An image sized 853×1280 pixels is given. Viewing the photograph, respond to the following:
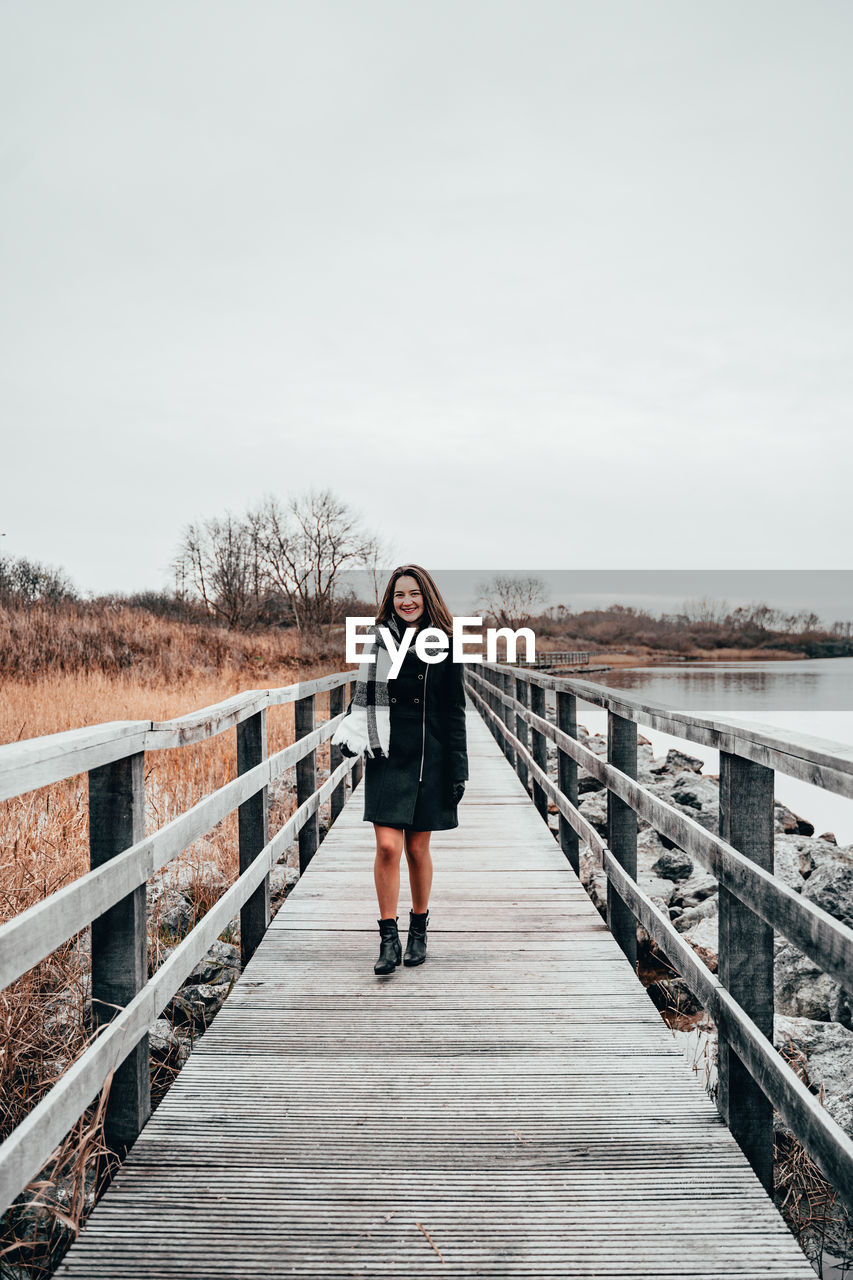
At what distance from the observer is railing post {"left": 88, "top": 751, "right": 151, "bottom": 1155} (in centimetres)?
210

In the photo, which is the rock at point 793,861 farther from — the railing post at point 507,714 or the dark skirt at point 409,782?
the dark skirt at point 409,782

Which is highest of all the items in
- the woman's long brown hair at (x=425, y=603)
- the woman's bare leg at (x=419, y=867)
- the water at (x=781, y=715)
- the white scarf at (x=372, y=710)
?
the woman's long brown hair at (x=425, y=603)

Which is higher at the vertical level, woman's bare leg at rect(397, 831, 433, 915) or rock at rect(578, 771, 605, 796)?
woman's bare leg at rect(397, 831, 433, 915)

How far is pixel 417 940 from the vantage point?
3654 mm

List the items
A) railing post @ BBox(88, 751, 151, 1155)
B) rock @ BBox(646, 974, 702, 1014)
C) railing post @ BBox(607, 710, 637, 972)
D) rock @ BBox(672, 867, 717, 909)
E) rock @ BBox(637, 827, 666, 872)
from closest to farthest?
railing post @ BBox(88, 751, 151, 1155)
railing post @ BBox(607, 710, 637, 972)
rock @ BBox(646, 974, 702, 1014)
rock @ BBox(672, 867, 717, 909)
rock @ BBox(637, 827, 666, 872)

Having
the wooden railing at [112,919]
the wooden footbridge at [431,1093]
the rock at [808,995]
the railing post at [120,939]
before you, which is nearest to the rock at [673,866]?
the rock at [808,995]

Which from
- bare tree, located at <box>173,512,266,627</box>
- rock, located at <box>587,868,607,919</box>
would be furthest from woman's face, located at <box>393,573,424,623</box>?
bare tree, located at <box>173,512,266,627</box>

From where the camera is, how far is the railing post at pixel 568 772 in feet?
15.8

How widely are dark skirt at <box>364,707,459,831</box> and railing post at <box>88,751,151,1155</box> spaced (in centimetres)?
139

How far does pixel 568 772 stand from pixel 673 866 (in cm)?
268

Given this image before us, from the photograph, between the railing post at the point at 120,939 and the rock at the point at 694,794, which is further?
the rock at the point at 694,794

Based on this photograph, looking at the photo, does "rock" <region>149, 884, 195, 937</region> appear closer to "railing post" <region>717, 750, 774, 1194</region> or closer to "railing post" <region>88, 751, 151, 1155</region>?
"railing post" <region>88, 751, 151, 1155</region>

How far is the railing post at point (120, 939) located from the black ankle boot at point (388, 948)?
1396 millimetres

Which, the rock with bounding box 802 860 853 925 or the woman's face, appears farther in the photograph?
the rock with bounding box 802 860 853 925
